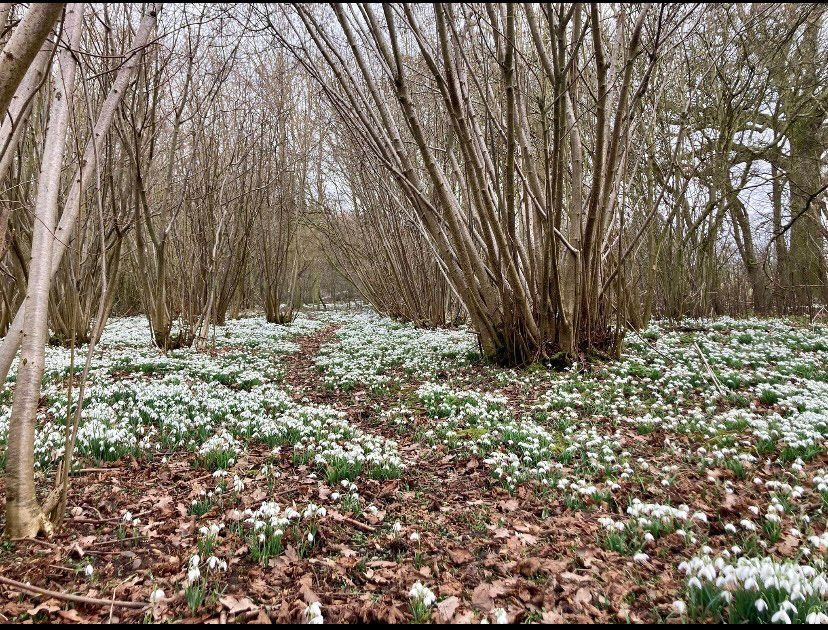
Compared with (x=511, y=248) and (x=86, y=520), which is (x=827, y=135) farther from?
(x=86, y=520)

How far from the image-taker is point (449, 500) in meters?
3.65

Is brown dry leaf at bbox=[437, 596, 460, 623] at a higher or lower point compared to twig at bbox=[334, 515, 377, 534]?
lower

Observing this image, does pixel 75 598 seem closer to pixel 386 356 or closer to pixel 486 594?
pixel 486 594

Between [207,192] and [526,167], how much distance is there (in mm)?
6872

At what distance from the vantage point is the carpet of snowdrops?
232 cm

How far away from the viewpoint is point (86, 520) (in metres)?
3.07

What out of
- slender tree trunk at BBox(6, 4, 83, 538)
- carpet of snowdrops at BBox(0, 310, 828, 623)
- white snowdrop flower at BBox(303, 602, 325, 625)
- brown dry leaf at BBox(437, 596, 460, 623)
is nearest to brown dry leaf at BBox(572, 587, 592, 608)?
carpet of snowdrops at BBox(0, 310, 828, 623)

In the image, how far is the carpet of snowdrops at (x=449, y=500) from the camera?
2316 millimetres

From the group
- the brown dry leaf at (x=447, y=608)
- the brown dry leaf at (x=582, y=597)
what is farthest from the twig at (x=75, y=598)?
the brown dry leaf at (x=582, y=597)

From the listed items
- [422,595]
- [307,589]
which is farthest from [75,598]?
[422,595]

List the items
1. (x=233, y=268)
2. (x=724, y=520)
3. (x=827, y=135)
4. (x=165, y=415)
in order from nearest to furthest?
(x=724, y=520)
(x=165, y=415)
(x=827, y=135)
(x=233, y=268)

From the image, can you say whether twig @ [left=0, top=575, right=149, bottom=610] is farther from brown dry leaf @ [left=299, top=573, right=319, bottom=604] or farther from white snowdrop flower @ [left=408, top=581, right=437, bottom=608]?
white snowdrop flower @ [left=408, top=581, right=437, bottom=608]

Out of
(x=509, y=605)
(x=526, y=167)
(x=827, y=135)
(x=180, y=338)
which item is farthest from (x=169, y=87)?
(x=827, y=135)

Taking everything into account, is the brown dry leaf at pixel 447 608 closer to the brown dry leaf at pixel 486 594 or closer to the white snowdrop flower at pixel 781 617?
the brown dry leaf at pixel 486 594
